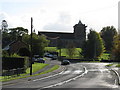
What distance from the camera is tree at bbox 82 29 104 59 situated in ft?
311

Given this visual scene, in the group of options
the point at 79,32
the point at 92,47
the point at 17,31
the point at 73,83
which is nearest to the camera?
the point at 73,83

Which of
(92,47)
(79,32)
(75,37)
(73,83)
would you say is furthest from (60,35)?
(73,83)

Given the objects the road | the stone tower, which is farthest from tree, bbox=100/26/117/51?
the road

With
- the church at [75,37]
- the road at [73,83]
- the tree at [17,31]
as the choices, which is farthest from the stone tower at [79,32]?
the road at [73,83]

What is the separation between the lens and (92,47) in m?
94.9

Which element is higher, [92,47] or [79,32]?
[79,32]

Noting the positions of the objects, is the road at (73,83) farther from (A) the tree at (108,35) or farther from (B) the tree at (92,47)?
(A) the tree at (108,35)

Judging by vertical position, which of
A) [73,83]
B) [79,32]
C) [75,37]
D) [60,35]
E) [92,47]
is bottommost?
[73,83]

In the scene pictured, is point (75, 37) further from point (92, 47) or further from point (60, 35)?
point (92, 47)

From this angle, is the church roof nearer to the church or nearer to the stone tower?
the church

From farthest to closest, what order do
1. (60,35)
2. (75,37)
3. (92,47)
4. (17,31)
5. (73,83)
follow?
(60,35) → (75,37) → (17,31) → (92,47) → (73,83)

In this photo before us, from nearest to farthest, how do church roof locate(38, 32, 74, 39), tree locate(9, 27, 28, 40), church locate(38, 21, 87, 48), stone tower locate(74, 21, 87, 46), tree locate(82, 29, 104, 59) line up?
1. tree locate(82, 29, 104, 59)
2. tree locate(9, 27, 28, 40)
3. church locate(38, 21, 87, 48)
4. stone tower locate(74, 21, 87, 46)
5. church roof locate(38, 32, 74, 39)

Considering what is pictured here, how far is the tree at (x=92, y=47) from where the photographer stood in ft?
311

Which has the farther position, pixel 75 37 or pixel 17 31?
pixel 75 37
